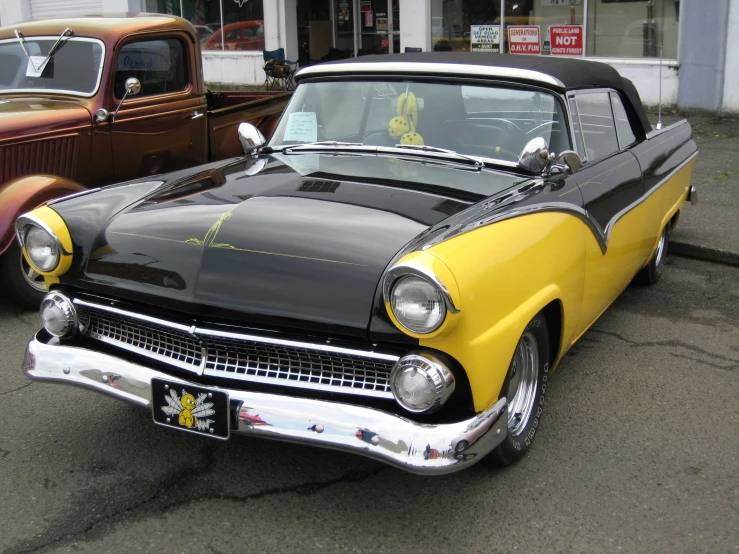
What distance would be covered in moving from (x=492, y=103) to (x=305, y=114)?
39.8 inches

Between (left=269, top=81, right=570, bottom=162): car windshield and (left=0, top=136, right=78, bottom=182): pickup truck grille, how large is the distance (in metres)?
2.16

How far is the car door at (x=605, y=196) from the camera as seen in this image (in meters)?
3.80

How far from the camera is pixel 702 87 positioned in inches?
436

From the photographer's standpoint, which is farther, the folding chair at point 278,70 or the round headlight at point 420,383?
the folding chair at point 278,70

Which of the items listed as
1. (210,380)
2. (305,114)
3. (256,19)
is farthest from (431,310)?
(256,19)

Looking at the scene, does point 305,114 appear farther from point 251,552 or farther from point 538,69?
point 251,552

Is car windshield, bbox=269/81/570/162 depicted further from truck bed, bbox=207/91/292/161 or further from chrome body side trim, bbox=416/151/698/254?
truck bed, bbox=207/91/292/161

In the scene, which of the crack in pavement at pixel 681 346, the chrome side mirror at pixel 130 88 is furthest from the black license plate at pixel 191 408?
the chrome side mirror at pixel 130 88

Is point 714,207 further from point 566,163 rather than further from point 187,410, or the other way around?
point 187,410

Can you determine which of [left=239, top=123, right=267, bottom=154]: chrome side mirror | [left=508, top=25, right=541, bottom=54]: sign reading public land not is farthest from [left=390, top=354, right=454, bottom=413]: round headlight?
[left=508, top=25, right=541, bottom=54]: sign reading public land not

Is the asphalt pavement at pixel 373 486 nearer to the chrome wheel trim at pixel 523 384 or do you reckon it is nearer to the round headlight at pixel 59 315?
the chrome wheel trim at pixel 523 384

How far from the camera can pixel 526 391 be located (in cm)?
333

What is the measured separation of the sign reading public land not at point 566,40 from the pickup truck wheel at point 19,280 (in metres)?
9.19

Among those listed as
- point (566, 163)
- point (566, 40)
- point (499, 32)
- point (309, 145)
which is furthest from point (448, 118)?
point (499, 32)
